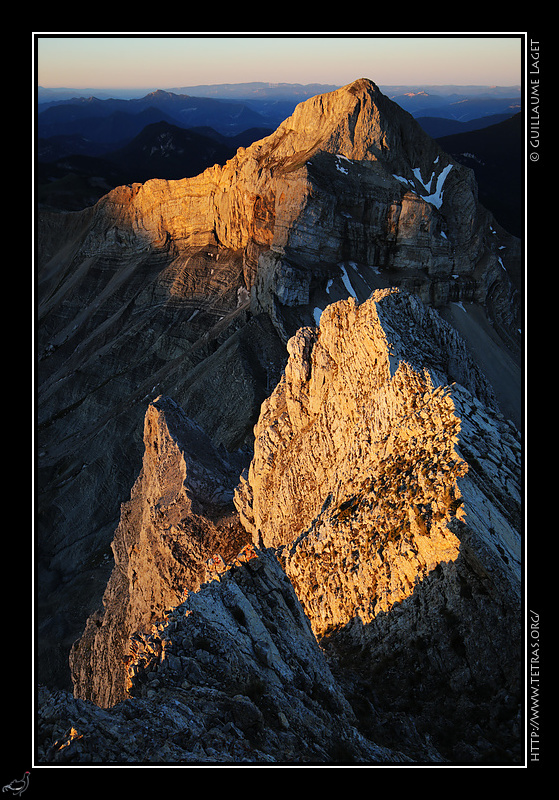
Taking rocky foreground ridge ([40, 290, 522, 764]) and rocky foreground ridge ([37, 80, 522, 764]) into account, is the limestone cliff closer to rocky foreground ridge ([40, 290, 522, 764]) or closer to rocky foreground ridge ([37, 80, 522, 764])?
rocky foreground ridge ([37, 80, 522, 764])

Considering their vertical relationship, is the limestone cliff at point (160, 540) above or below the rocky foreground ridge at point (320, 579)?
below

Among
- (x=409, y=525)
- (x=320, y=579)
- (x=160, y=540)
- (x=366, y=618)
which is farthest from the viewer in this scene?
(x=160, y=540)

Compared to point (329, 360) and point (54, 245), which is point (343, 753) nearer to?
point (329, 360)

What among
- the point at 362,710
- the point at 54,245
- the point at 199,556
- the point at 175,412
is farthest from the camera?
the point at 54,245

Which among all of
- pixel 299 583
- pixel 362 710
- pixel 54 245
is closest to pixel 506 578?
pixel 362 710

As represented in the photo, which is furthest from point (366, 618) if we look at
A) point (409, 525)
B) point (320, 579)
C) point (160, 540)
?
point (160, 540)

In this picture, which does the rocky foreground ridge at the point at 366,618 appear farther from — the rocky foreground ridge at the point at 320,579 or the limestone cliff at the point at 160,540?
the limestone cliff at the point at 160,540

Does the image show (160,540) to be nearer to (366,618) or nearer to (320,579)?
(320,579)

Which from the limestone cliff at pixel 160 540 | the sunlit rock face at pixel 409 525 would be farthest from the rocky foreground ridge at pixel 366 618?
the limestone cliff at pixel 160 540
